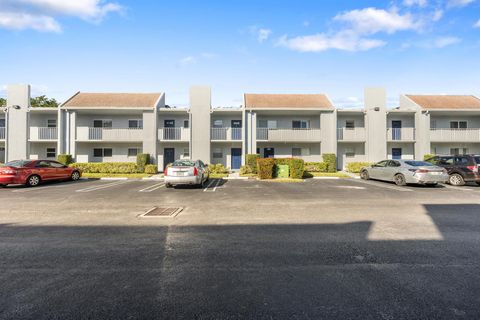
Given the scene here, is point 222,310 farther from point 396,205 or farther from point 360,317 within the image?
point 396,205

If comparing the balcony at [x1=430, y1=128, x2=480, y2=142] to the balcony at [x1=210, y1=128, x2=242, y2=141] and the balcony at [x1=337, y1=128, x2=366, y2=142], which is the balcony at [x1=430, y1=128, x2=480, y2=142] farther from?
the balcony at [x1=210, y1=128, x2=242, y2=141]

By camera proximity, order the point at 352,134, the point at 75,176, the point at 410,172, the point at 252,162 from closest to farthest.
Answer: the point at 410,172
the point at 75,176
the point at 252,162
the point at 352,134

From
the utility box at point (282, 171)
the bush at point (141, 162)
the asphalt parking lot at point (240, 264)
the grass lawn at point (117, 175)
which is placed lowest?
the asphalt parking lot at point (240, 264)

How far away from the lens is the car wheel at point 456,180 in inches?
558

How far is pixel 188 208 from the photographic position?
8.12 metres

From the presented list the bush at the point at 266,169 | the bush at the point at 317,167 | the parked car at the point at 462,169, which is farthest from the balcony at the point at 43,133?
the parked car at the point at 462,169

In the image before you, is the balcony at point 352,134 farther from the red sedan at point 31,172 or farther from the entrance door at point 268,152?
the red sedan at point 31,172

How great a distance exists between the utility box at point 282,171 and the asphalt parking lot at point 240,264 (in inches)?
429

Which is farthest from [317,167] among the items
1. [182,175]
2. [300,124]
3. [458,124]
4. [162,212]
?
[162,212]

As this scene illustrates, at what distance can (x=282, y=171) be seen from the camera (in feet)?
60.6

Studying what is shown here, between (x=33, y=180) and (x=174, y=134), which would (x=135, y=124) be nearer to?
(x=174, y=134)

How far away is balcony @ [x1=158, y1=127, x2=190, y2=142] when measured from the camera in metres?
23.8

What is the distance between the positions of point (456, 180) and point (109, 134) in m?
25.4

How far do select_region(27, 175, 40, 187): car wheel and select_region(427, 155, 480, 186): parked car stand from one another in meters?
22.6
